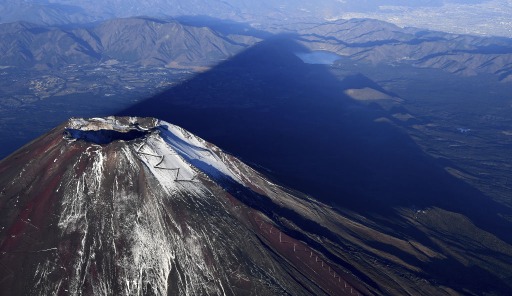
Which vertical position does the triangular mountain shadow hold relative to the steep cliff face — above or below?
below

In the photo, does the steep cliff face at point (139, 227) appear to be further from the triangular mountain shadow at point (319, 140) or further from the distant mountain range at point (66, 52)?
the distant mountain range at point (66, 52)

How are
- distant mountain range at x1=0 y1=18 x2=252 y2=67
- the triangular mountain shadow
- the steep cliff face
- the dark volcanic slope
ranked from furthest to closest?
distant mountain range at x1=0 y1=18 x2=252 y2=67
the triangular mountain shadow
the dark volcanic slope
the steep cliff face

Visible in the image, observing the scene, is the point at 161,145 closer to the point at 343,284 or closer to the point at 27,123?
the point at 343,284

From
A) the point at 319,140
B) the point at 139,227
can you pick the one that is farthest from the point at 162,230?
the point at 319,140

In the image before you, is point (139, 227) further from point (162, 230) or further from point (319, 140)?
point (319, 140)

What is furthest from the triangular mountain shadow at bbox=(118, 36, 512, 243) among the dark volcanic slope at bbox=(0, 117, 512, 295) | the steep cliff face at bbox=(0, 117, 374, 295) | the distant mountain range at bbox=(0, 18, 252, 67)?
the distant mountain range at bbox=(0, 18, 252, 67)

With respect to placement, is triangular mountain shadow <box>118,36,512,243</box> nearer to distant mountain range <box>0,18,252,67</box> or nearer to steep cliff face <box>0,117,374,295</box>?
steep cliff face <box>0,117,374,295</box>

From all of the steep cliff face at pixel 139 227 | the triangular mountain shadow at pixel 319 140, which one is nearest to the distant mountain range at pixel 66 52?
the triangular mountain shadow at pixel 319 140
